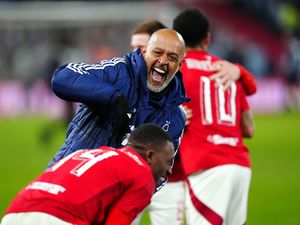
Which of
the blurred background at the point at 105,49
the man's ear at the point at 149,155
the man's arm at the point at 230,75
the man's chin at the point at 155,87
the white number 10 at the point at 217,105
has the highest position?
the man's chin at the point at 155,87

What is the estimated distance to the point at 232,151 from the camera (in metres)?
8.04

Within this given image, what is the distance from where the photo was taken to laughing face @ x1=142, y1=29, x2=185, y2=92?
6.70 metres

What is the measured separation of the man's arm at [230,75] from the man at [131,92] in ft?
3.87

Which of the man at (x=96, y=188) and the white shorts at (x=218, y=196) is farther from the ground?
the man at (x=96, y=188)

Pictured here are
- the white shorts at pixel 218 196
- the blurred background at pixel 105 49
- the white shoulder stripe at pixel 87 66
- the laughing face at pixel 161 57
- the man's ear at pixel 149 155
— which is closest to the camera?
the man's ear at pixel 149 155

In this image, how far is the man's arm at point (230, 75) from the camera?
801 centimetres

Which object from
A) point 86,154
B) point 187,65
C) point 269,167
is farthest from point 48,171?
point 269,167

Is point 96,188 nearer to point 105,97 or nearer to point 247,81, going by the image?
point 105,97

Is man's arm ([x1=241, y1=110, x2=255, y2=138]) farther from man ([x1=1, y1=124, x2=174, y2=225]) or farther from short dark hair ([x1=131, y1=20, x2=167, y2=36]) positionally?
man ([x1=1, y1=124, x2=174, y2=225])

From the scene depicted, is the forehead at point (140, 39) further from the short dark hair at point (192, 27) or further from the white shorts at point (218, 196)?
the white shorts at point (218, 196)

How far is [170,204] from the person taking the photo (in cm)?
827

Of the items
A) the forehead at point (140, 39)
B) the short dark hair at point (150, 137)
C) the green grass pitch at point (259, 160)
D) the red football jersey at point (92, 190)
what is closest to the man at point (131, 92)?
the short dark hair at point (150, 137)

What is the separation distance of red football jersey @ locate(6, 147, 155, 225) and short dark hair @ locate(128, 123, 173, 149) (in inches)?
4.6

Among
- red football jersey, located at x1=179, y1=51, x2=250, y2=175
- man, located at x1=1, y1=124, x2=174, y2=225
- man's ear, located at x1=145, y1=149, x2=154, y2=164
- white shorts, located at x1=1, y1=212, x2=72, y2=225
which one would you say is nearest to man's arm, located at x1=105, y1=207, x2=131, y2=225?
man, located at x1=1, y1=124, x2=174, y2=225
